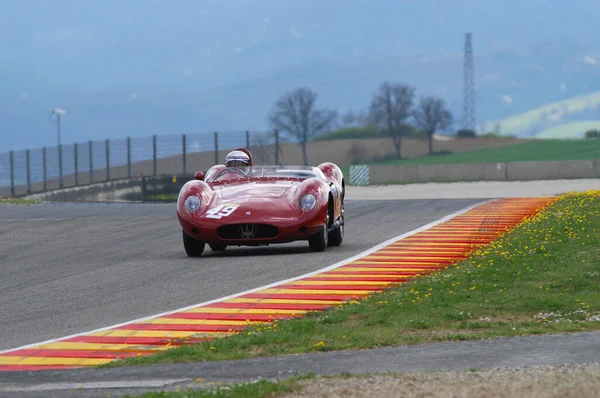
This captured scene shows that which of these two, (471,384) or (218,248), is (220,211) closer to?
(218,248)

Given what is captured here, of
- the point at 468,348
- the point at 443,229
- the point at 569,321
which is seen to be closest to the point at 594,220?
the point at 443,229

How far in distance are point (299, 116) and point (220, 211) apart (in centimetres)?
16844

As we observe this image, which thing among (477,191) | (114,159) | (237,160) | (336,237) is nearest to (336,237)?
(336,237)

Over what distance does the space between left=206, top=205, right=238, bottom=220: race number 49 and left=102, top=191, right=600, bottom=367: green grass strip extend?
308cm

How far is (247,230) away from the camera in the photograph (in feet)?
Result: 49.2

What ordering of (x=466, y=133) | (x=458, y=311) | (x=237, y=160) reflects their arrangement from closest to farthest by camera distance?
(x=458, y=311) < (x=237, y=160) < (x=466, y=133)

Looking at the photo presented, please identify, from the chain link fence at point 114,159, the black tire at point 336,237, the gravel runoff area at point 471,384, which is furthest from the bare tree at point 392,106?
the gravel runoff area at point 471,384

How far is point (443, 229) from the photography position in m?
19.1

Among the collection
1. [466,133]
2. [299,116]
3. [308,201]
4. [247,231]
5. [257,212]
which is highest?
[299,116]

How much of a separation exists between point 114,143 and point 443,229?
3562 cm

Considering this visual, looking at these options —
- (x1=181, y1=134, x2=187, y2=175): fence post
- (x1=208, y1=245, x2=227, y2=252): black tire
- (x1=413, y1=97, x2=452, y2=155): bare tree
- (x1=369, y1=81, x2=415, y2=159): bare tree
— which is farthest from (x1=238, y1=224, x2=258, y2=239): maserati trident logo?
(x1=413, y1=97, x2=452, y2=155): bare tree

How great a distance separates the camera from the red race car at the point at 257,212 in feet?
49.0

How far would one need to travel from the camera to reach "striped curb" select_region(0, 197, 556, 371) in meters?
8.67

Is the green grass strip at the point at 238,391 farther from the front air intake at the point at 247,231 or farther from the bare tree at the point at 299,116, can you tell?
the bare tree at the point at 299,116
